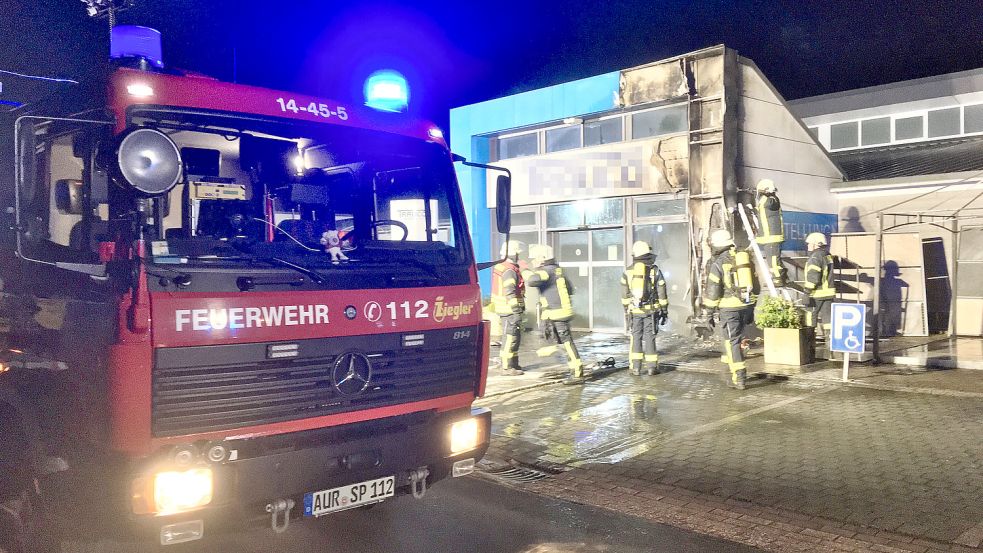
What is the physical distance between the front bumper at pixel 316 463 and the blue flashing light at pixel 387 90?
2.85 metres

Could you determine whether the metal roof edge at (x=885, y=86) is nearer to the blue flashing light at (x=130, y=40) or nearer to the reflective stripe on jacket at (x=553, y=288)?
the reflective stripe on jacket at (x=553, y=288)

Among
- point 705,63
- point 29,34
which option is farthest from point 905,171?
point 29,34

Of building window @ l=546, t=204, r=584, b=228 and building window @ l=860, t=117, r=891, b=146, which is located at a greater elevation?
building window @ l=860, t=117, r=891, b=146

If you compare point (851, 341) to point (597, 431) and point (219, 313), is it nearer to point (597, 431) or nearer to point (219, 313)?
point (597, 431)

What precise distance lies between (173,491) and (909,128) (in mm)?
20205

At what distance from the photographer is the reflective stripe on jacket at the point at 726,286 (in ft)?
30.1

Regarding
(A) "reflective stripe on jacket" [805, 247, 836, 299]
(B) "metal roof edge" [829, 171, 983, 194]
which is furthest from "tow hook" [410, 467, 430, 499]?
(B) "metal roof edge" [829, 171, 983, 194]

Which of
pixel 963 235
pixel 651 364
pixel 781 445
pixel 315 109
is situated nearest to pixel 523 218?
pixel 651 364

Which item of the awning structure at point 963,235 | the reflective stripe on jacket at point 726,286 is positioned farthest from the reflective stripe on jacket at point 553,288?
the awning structure at point 963,235

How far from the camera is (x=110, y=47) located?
519 cm

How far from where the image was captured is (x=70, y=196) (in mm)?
3879

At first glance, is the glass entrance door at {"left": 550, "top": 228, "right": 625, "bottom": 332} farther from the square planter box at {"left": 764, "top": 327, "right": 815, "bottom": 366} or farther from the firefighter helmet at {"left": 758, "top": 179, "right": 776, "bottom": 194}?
the square planter box at {"left": 764, "top": 327, "right": 815, "bottom": 366}

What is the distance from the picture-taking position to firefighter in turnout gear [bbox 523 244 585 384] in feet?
32.6

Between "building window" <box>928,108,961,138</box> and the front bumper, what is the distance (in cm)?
1824
